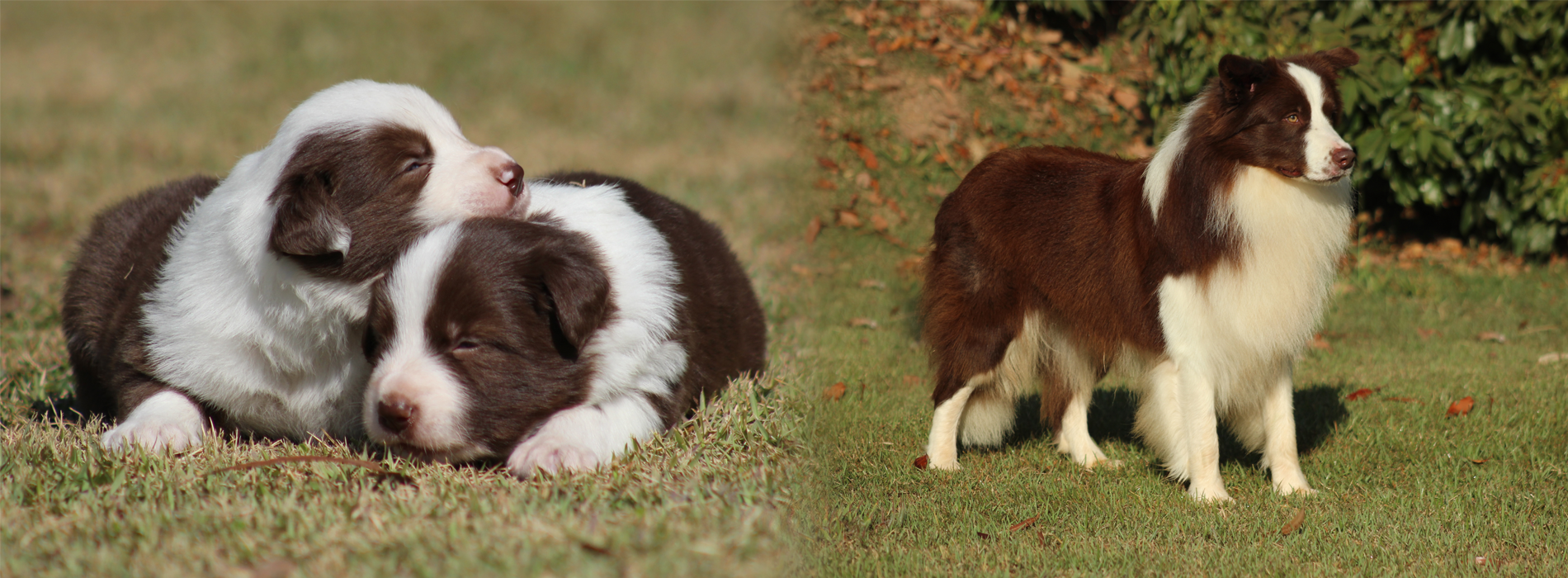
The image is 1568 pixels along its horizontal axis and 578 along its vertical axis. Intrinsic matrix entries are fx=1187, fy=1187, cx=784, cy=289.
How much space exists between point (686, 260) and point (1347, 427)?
292cm

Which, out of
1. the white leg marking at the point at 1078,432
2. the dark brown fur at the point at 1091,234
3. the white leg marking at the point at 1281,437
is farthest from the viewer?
the white leg marking at the point at 1078,432

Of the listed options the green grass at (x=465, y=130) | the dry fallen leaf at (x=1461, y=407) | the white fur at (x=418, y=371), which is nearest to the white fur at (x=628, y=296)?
the green grass at (x=465, y=130)

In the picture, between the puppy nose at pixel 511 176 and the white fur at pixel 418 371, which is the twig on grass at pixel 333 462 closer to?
the white fur at pixel 418 371

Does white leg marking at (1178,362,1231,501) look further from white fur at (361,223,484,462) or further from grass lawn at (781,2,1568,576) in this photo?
white fur at (361,223,484,462)

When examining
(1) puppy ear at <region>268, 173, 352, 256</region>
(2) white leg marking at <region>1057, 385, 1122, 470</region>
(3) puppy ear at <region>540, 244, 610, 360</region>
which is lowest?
(2) white leg marking at <region>1057, 385, 1122, 470</region>

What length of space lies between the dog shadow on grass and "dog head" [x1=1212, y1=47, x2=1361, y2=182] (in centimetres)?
125

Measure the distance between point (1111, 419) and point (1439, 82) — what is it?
3424mm

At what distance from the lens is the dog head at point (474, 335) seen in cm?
324

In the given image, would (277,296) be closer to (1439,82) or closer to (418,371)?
(418,371)

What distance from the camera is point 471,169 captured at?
361 centimetres

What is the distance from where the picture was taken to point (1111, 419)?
5.50 m

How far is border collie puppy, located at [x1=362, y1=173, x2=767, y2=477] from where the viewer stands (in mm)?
3252

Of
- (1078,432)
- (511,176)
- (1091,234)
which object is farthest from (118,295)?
(1078,432)

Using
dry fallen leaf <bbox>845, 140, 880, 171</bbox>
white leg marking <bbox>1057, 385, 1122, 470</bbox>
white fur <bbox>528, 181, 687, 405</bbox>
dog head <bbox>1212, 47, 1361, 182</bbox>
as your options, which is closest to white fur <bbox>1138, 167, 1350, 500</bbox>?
dog head <bbox>1212, 47, 1361, 182</bbox>
